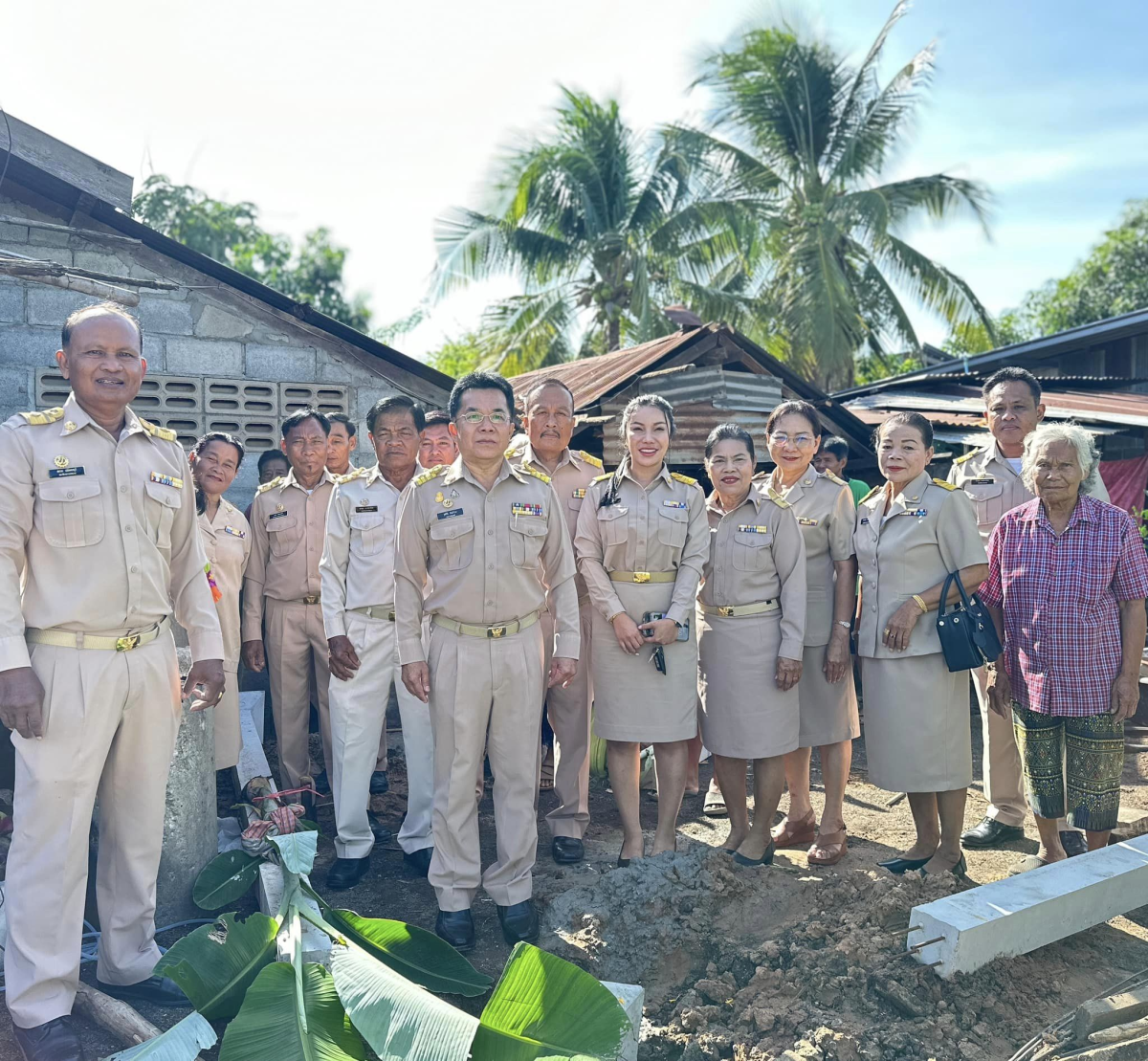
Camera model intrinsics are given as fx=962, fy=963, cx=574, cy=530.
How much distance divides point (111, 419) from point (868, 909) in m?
3.01

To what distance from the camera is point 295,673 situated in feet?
16.1

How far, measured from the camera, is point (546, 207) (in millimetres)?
16734

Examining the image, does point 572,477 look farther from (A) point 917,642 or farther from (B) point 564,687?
(A) point 917,642

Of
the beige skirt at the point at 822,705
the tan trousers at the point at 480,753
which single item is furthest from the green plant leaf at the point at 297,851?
the beige skirt at the point at 822,705

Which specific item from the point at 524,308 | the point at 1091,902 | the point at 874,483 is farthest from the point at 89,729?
the point at 524,308

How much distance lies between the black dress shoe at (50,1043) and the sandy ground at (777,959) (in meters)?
0.11

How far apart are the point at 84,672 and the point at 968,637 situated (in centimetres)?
318

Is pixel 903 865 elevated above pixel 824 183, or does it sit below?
below

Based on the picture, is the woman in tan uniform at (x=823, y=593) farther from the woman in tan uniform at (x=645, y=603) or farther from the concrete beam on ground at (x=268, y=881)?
the concrete beam on ground at (x=268, y=881)

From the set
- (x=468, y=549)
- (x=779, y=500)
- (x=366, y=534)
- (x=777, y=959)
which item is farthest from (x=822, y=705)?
Result: (x=366, y=534)

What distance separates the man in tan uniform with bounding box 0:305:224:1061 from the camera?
280cm

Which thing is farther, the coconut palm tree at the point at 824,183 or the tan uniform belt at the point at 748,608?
the coconut palm tree at the point at 824,183

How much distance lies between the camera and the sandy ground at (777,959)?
9.21 feet

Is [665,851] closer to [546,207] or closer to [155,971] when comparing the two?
[155,971]
